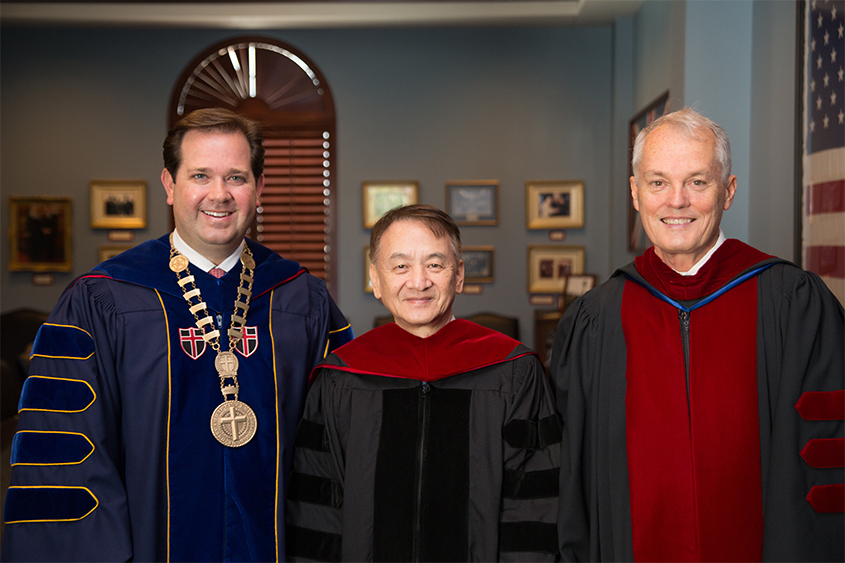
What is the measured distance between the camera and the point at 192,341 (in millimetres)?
2020

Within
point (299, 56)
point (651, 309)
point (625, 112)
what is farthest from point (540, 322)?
point (651, 309)

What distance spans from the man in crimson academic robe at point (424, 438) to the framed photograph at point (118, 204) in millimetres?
5804

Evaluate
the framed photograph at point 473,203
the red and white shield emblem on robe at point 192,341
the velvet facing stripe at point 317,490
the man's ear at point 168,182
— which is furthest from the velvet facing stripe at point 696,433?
Answer: the framed photograph at point 473,203

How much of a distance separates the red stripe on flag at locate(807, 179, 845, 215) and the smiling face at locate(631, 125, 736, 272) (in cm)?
152

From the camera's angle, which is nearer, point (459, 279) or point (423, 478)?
point (423, 478)

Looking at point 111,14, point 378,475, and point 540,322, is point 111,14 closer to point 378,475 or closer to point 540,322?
point 540,322

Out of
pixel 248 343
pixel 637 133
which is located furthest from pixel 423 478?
pixel 637 133

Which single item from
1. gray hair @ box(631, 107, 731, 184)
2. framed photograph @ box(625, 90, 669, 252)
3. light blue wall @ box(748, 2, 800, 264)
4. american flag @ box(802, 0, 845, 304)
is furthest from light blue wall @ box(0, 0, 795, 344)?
gray hair @ box(631, 107, 731, 184)

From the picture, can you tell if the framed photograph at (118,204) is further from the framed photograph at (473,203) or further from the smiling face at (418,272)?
the smiling face at (418,272)

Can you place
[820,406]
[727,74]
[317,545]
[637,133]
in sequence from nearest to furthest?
[820,406] < [317,545] < [727,74] < [637,133]

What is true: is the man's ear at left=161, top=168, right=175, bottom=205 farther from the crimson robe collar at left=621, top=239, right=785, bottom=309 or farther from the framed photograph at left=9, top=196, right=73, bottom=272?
the framed photograph at left=9, top=196, right=73, bottom=272

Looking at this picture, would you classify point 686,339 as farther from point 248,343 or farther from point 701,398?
point 248,343

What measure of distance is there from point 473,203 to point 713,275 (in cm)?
513

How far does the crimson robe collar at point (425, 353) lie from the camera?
76.7 inches
